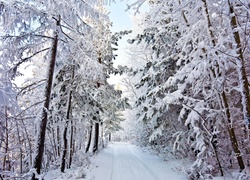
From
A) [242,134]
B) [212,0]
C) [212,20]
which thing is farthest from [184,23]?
[242,134]

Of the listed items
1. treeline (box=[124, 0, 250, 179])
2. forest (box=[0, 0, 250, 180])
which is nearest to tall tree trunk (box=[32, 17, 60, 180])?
forest (box=[0, 0, 250, 180])

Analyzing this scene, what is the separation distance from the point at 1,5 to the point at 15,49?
1.61 metres

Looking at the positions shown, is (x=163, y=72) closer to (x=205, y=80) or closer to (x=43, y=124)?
(x=205, y=80)

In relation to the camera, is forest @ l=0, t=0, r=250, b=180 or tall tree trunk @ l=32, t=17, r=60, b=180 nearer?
forest @ l=0, t=0, r=250, b=180

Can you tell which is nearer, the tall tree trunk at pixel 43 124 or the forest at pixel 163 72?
the forest at pixel 163 72

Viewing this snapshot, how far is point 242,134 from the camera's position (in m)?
7.59

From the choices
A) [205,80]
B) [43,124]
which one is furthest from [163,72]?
[43,124]

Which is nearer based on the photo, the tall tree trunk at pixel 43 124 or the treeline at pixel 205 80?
the treeline at pixel 205 80

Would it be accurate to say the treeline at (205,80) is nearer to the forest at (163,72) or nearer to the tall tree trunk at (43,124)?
the forest at (163,72)

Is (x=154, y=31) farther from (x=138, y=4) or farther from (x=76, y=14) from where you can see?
(x=138, y=4)

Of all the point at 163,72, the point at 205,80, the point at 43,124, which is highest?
the point at 163,72

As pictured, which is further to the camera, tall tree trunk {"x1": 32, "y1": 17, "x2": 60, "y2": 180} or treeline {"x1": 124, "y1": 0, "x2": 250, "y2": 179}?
tall tree trunk {"x1": 32, "y1": 17, "x2": 60, "y2": 180}

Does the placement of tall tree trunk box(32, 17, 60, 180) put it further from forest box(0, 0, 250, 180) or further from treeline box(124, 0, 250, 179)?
treeline box(124, 0, 250, 179)

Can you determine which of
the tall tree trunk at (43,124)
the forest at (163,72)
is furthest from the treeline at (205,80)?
the tall tree trunk at (43,124)
